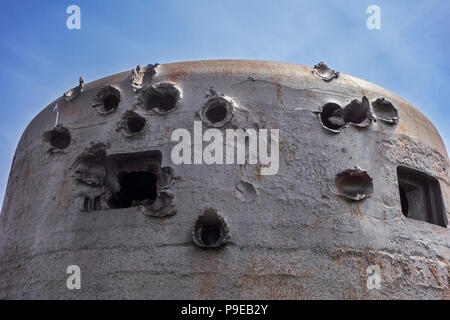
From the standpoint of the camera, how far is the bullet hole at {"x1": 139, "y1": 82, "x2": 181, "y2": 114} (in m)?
7.91

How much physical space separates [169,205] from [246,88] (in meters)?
1.93

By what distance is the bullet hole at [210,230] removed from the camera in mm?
6785

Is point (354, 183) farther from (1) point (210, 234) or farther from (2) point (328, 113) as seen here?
(1) point (210, 234)

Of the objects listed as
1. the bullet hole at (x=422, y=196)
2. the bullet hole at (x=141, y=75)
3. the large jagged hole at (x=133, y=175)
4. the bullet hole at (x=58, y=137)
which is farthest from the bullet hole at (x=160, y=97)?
the bullet hole at (x=422, y=196)

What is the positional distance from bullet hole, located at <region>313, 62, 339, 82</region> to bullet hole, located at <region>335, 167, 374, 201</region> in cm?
148

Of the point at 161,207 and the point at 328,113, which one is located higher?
the point at 328,113

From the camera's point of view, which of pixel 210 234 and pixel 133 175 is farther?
pixel 133 175

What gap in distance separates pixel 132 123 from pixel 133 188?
1.24m

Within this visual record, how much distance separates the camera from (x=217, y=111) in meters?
7.76

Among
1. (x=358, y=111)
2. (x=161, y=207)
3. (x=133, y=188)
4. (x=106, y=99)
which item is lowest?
(x=161, y=207)

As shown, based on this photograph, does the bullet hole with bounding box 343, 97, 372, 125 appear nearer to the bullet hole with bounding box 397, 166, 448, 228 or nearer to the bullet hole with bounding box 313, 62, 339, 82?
the bullet hole with bounding box 313, 62, 339, 82

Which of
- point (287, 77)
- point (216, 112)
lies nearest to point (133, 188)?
point (216, 112)

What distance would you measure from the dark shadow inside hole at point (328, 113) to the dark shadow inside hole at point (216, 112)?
1.33 meters
